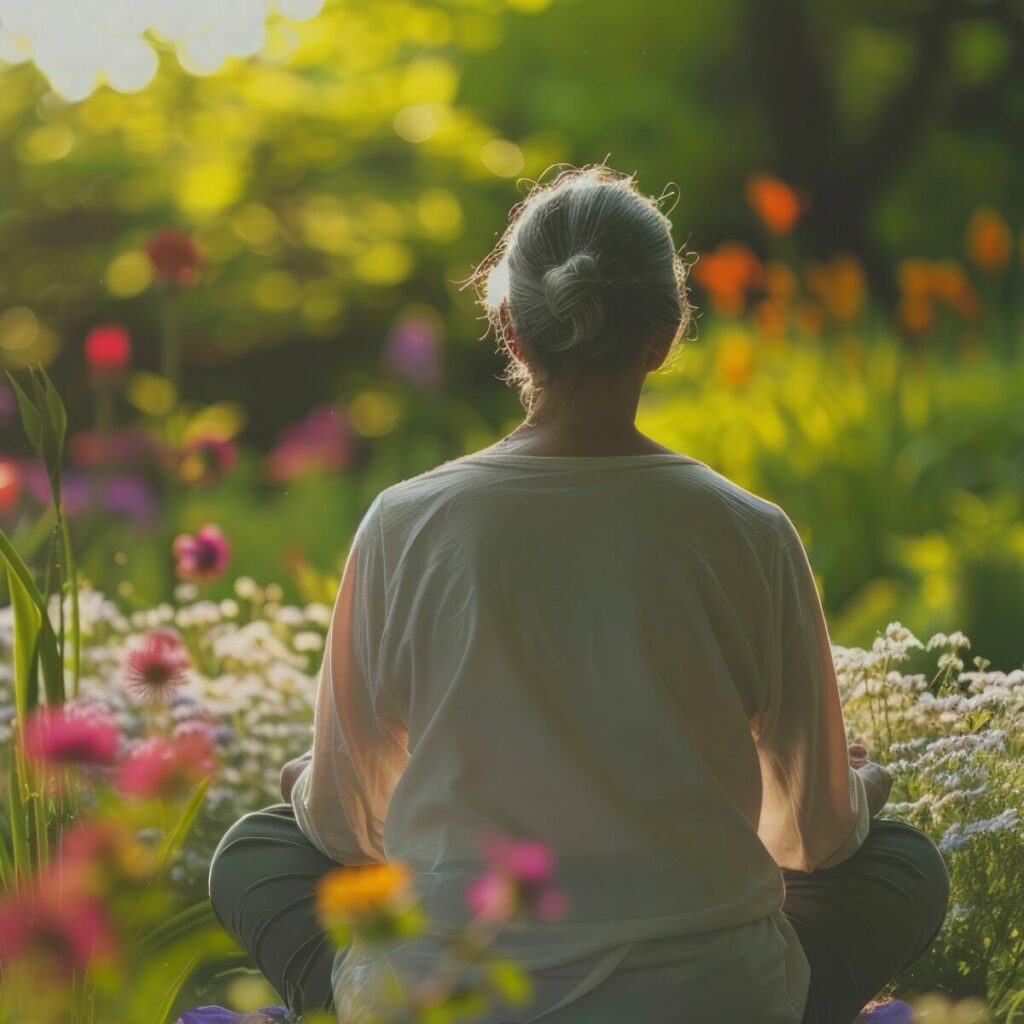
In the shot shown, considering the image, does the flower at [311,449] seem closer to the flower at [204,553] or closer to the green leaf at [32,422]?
the flower at [204,553]

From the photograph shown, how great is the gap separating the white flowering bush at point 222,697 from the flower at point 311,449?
135 cm

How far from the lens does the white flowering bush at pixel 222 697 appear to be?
103 inches

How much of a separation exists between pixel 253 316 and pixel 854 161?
1.99m

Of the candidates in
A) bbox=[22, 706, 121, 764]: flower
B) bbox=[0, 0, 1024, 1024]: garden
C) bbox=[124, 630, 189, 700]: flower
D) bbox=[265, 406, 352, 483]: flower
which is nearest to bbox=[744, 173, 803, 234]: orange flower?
bbox=[0, 0, 1024, 1024]: garden

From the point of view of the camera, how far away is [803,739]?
5.08ft

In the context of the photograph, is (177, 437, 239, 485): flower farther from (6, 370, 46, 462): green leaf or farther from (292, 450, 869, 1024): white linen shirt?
(292, 450, 869, 1024): white linen shirt

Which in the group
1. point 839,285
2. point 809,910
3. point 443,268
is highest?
point 443,268

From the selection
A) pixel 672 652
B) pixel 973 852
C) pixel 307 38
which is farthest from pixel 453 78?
pixel 672 652

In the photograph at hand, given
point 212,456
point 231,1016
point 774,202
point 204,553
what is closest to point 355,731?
point 231,1016

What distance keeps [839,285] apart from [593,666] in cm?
312

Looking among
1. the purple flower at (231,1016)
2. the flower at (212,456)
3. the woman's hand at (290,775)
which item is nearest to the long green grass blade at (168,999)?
the purple flower at (231,1016)

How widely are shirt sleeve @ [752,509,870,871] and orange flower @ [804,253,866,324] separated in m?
2.83

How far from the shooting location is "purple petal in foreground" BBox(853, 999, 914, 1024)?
6.16 feet

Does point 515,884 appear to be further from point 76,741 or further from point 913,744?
point 913,744
